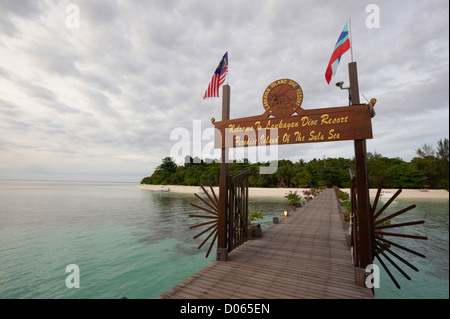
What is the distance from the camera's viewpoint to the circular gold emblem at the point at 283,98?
6.44 m

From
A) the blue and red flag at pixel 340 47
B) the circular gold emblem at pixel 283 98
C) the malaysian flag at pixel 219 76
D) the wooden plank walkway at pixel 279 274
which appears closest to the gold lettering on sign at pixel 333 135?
the circular gold emblem at pixel 283 98

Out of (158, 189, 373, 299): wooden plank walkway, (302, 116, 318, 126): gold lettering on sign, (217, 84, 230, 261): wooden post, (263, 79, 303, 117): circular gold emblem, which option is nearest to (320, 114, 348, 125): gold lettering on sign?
(302, 116, 318, 126): gold lettering on sign

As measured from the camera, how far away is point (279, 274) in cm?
596

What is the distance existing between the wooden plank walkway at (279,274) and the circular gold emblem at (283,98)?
4731mm

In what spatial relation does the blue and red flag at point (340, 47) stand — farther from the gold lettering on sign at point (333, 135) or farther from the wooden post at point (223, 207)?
the wooden post at point (223, 207)

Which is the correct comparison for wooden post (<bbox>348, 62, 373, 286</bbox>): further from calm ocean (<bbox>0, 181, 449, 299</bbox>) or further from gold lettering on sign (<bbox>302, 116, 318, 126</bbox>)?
calm ocean (<bbox>0, 181, 449, 299</bbox>)

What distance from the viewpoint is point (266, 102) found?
6.82 m

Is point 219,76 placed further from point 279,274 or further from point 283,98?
point 279,274

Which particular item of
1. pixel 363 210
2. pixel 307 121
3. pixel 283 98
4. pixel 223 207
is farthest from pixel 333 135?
pixel 223 207

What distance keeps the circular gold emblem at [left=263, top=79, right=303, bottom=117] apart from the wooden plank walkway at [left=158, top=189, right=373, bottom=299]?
186 inches

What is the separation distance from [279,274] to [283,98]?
17.2 ft
